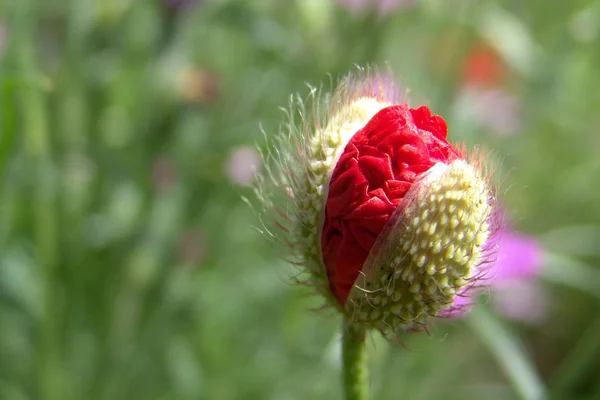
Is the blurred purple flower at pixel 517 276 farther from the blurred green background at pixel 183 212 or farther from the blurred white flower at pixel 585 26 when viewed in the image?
the blurred white flower at pixel 585 26

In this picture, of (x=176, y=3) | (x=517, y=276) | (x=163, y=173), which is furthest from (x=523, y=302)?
(x=176, y=3)

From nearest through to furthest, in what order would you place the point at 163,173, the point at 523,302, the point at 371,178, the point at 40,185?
1. the point at 371,178
2. the point at 40,185
3. the point at 163,173
4. the point at 523,302

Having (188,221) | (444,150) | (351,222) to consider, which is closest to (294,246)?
(351,222)

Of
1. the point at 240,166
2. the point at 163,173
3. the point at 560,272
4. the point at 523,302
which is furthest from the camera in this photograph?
the point at 523,302

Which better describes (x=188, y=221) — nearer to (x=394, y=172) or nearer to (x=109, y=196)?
(x=109, y=196)

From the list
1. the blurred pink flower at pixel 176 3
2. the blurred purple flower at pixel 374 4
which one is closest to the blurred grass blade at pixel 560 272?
the blurred purple flower at pixel 374 4

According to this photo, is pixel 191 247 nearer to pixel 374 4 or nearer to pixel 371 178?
pixel 374 4

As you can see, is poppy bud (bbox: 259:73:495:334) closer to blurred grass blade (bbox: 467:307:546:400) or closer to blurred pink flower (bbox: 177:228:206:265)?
blurred grass blade (bbox: 467:307:546:400)

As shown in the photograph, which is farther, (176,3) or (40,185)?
(176,3)
